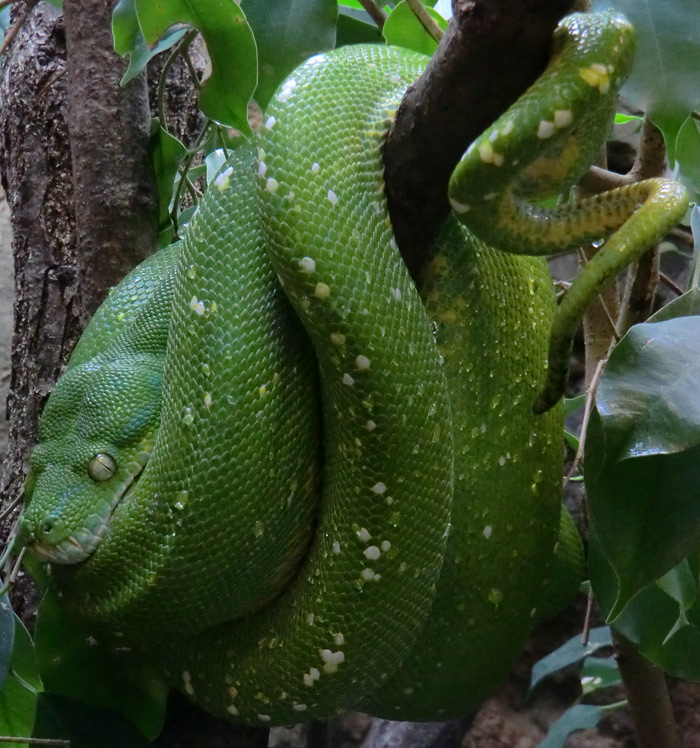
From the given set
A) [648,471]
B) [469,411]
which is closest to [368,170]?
[469,411]

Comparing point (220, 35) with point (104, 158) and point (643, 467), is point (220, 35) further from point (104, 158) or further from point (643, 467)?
point (643, 467)

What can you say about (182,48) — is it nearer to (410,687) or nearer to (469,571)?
(469,571)

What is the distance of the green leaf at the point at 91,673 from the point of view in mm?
1163

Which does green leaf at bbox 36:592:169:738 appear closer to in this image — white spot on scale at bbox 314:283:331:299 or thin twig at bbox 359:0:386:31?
white spot on scale at bbox 314:283:331:299

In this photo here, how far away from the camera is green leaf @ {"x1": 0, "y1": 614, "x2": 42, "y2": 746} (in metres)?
1.27

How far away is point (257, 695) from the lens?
1041 mm

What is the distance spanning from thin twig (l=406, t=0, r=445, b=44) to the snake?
0.27ft

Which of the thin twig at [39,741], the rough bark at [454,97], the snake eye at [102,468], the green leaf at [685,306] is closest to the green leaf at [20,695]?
the thin twig at [39,741]

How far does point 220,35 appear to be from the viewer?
1.02 m

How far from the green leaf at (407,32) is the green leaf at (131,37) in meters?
0.34

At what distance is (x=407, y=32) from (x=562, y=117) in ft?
2.03

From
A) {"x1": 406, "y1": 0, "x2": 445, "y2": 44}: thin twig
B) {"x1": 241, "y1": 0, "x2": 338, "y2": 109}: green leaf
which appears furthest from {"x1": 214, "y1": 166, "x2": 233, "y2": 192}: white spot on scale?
{"x1": 406, "y1": 0, "x2": 445, "y2": 44}: thin twig

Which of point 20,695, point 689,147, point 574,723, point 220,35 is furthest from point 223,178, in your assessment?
point 574,723

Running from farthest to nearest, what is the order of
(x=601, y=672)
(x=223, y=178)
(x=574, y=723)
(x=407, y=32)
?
(x=601, y=672), (x=574, y=723), (x=407, y=32), (x=223, y=178)
